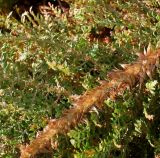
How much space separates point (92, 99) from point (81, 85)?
52 centimetres

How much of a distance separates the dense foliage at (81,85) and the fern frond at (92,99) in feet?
0.30

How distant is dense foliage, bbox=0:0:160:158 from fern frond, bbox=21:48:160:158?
9 centimetres

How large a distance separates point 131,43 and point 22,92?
1.75ft

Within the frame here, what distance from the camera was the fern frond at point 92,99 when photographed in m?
1.14

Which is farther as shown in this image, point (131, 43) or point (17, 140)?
point (131, 43)

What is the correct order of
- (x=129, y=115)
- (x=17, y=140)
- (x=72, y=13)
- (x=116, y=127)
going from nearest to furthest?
1. (x=116, y=127)
2. (x=129, y=115)
3. (x=17, y=140)
4. (x=72, y=13)

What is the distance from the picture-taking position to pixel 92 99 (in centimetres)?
116

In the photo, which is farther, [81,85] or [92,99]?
[81,85]

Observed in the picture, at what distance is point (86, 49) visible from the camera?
64.4 inches

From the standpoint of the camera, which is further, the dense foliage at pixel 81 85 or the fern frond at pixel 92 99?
the dense foliage at pixel 81 85

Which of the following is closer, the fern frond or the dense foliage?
the fern frond

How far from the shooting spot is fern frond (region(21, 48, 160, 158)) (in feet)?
3.75

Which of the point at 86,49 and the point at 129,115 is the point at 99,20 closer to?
the point at 86,49

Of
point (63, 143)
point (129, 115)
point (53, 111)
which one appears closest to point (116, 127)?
point (129, 115)
